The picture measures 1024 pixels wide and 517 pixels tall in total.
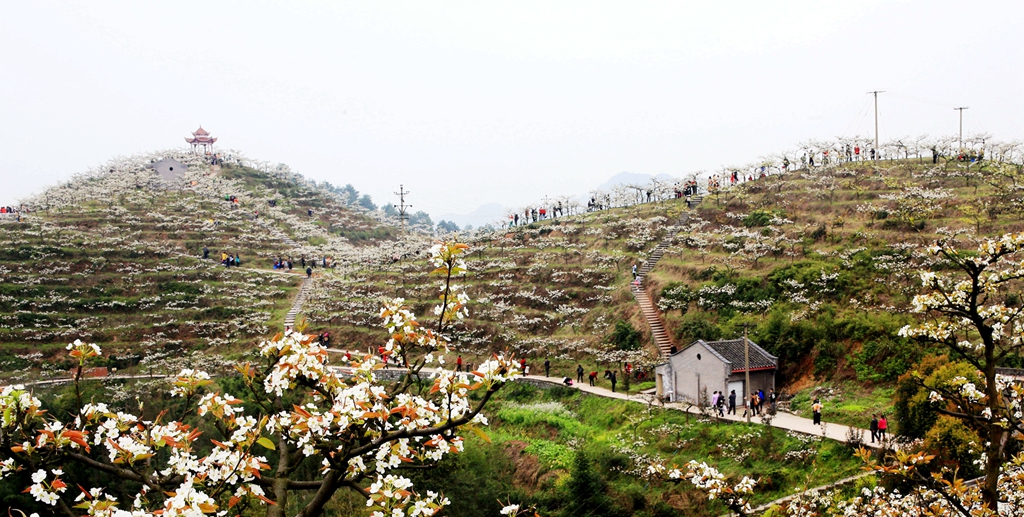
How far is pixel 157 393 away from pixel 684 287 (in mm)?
25594

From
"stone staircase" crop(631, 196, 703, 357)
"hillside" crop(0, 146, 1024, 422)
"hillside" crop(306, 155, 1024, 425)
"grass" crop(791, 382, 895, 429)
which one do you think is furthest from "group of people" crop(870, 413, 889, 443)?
"stone staircase" crop(631, 196, 703, 357)

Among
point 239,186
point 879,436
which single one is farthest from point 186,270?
point 879,436

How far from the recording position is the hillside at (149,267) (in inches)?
1575

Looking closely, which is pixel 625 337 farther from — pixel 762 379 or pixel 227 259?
pixel 227 259

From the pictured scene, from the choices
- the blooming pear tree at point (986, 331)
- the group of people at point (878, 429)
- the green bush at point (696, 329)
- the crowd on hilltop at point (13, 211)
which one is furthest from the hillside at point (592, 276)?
the blooming pear tree at point (986, 331)

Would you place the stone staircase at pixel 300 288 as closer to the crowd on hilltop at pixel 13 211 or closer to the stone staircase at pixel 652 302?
the stone staircase at pixel 652 302

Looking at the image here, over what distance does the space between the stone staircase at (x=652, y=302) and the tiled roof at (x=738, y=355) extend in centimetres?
492

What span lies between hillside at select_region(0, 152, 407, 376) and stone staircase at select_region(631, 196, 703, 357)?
22226mm

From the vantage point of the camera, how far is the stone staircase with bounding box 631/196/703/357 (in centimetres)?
3095

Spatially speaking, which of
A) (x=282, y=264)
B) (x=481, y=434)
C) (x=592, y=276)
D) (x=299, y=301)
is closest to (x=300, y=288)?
(x=299, y=301)

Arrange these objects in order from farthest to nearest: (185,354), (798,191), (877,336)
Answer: (798,191), (185,354), (877,336)

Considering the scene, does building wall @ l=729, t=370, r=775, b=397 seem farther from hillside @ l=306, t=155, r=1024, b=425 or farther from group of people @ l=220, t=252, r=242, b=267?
group of people @ l=220, t=252, r=242, b=267

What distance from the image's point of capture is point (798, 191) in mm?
41750

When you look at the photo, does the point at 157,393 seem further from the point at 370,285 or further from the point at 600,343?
the point at 600,343
